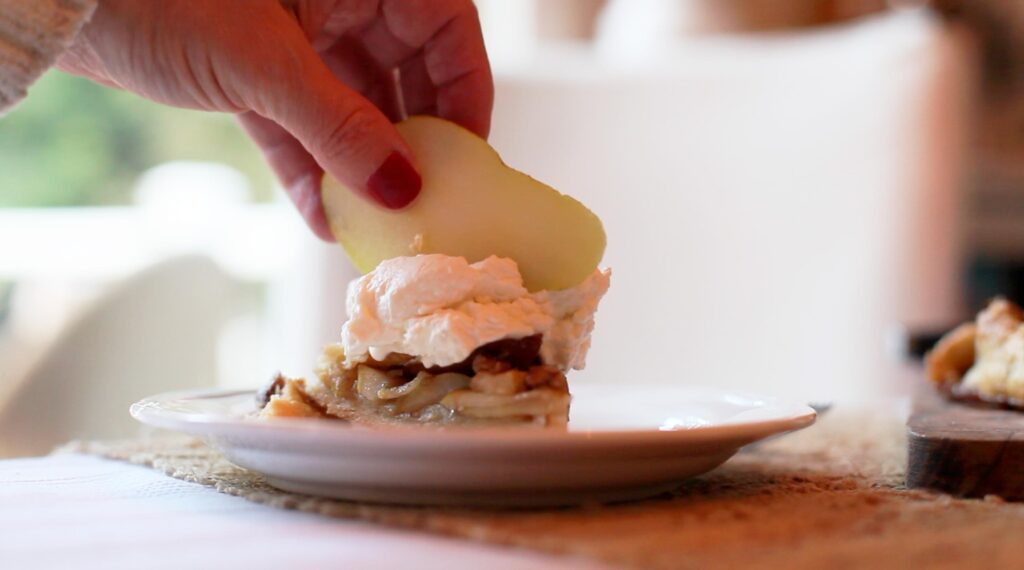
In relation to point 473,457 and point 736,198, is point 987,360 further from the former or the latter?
point 736,198

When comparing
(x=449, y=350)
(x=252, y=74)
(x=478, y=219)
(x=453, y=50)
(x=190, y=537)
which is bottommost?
(x=190, y=537)

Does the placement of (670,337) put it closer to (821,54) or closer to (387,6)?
(821,54)

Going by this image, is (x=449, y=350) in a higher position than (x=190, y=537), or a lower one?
higher

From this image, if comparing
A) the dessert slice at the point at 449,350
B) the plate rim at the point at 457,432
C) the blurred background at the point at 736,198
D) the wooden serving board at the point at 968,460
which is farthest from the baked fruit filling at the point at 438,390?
the blurred background at the point at 736,198

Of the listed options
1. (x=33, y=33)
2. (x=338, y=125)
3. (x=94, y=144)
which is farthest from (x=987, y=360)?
(x=94, y=144)

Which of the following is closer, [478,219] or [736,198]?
[478,219]

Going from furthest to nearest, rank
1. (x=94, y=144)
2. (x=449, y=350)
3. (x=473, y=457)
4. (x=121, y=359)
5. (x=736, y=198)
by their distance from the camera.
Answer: (x=94, y=144) < (x=736, y=198) < (x=121, y=359) < (x=449, y=350) < (x=473, y=457)

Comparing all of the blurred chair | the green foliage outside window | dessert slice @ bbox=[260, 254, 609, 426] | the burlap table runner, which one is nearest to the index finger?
dessert slice @ bbox=[260, 254, 609, 426]

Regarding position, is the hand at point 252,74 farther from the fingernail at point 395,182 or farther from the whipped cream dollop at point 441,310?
the whipped cream dollop at point 441,310
